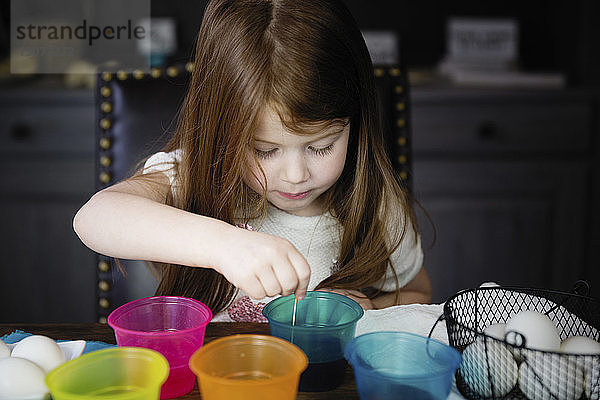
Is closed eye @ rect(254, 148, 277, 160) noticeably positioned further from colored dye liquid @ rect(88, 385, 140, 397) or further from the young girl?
colored dye liquid @ rect(88, 385, 140, 397)

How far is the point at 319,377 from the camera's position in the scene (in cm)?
70

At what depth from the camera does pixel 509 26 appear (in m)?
2.39

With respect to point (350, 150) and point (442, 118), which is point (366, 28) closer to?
point (442, 118)

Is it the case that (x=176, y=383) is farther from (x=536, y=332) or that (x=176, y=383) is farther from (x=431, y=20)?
(x=431, y=20)

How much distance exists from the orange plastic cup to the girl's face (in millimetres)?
352

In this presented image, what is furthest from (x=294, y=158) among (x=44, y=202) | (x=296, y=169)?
(x=44, y=202)

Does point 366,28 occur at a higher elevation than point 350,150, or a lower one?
higher

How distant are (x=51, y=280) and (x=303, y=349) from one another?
1695 millimetres

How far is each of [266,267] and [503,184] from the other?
1580mm

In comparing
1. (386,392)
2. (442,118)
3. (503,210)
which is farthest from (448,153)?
(386,392)

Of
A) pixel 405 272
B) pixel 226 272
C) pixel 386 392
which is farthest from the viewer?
pixel 405 272

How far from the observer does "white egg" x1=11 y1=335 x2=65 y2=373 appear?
0.66 metres

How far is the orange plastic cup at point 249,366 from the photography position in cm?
57

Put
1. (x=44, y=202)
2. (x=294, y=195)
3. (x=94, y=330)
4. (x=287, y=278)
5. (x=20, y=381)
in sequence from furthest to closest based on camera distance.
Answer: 1. (x=44, y=202)
2. (x=294, y=195)
3. (x=94, y=330)
4. (x=287, y=278)
5. (x=20, y=381)
